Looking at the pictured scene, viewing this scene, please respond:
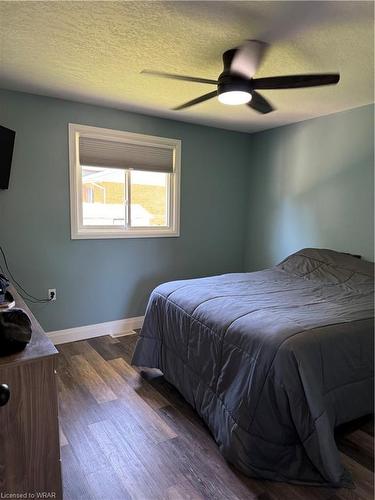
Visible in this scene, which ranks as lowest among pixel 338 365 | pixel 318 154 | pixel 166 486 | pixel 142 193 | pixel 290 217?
pixel 166 486

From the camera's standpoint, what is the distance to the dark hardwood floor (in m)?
1.55

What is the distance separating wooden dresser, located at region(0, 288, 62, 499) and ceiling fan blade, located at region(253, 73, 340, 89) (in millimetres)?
1806

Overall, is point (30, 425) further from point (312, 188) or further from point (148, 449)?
point (312, 188)

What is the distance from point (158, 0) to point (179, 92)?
3.97 feet

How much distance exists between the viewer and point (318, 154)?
11.3 ft

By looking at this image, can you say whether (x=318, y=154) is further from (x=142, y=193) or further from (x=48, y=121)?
(x=48, y=121)

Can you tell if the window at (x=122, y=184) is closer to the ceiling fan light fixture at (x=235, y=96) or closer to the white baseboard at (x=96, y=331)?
the white baseboard at (x=96, y=331)

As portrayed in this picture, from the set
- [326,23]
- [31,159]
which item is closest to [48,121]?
[31,159]

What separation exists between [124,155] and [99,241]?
36.8 inches

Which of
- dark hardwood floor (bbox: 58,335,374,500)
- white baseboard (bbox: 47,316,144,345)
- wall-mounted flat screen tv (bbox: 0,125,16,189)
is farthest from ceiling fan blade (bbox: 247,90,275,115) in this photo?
white baseboard (bbox: 47,316,144,345)

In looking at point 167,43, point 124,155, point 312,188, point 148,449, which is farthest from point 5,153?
point 312,188

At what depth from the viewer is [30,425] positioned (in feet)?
3.67

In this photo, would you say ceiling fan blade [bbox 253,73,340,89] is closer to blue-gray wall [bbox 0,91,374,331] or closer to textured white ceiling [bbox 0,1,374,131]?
textured white ceiling [bbox 0,1,374,131]

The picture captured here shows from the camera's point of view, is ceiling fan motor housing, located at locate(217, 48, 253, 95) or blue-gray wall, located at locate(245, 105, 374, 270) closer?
ceiling fan motor housing, located at locate(217, 48, 253, 95)
